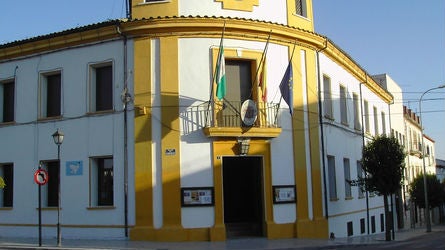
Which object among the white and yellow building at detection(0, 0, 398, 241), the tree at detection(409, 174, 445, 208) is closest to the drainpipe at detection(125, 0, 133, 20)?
the white and yellow building at detection(0, 0, 398, 241)

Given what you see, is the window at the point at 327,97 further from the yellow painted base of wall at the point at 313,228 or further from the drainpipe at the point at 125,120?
the drainpipe at the point at 125,120

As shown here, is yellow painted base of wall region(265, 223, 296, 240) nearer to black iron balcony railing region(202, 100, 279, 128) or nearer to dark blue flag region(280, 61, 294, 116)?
black iron balcony railing region(202, 100, 279, 128)

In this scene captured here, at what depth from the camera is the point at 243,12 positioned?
1983cm

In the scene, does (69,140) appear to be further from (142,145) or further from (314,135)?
(314,135)

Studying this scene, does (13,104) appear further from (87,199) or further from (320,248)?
(320,248)

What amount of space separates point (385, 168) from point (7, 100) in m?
16.7

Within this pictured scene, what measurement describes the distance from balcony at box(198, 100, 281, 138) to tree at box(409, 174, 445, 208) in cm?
3077

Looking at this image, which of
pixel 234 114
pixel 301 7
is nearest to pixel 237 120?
pixel 234 114

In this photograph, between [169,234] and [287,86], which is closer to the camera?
[169,234]

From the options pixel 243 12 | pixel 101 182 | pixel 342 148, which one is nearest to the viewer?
pixel 101 182

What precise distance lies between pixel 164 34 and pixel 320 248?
9220 millimetres

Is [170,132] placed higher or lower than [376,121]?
lower

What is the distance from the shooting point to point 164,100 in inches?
741

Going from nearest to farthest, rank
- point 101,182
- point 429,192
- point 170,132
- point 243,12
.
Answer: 1. point 170,132
2. point 101,182
3. point 243,12
4. point 429,192
